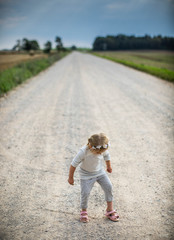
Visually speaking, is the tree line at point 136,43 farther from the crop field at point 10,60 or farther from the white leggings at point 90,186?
the white leggings at point 90,186

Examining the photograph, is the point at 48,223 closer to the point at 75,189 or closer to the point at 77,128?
the point at 75,189

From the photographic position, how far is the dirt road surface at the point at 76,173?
2264 mm

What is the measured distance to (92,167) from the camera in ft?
7.22

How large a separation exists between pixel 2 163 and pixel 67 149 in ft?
4.24

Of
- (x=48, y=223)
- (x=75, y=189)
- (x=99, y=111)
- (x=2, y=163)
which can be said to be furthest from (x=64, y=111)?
(x=48, y=223)

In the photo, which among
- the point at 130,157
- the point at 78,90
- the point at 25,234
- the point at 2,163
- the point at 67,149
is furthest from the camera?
the point at 78,90

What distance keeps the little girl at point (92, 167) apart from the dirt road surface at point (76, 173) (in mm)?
156

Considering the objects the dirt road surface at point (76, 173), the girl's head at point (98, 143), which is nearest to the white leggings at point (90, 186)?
the dirt road surface at point (76, 173)

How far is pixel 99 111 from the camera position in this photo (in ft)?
20.8

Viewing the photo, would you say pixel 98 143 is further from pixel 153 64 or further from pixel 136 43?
pixel 136 43

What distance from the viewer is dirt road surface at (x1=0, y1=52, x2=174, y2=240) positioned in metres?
2.26

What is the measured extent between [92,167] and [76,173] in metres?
1.19

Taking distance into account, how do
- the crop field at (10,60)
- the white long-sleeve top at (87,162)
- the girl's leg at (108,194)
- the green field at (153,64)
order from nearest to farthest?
the white long-sleeve top at (87,162), the girl's leg at (108,194), the green field at (153,64), the crop field at (10,60)

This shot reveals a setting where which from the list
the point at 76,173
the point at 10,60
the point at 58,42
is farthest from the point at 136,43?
the point at 76,173
